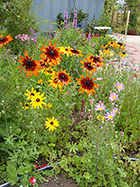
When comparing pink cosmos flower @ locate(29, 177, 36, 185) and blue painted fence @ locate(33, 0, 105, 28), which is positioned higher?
blue painted fence @ locate(33, 0, 105, 28)

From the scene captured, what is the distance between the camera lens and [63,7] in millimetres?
9438

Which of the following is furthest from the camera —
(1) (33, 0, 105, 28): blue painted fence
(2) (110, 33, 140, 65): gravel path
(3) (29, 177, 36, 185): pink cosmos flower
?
(1) (33, 0, 105, 28): blue painted fence

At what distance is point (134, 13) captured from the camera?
51.5ft

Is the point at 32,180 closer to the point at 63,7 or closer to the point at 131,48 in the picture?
the point at 131,48

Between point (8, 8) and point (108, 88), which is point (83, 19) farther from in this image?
point (108, 88)

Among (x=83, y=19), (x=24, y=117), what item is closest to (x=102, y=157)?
(x=24, y=117)

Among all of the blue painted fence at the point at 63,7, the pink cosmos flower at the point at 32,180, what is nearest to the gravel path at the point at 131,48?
the blue painted fence at the point at 63,7

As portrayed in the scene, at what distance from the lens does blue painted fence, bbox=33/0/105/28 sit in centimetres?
830

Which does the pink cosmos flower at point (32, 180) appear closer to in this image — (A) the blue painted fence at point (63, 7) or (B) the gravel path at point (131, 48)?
(B) the gravel path at point (131, 48)

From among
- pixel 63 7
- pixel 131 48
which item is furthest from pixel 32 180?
pixel 63 7

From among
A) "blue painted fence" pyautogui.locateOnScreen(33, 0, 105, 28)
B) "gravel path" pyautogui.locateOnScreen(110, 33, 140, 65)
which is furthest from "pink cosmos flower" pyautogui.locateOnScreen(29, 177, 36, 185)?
"blue painted fence" pyautogui.locateOnScreen(33, 0, 105, 28)

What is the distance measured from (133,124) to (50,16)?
25.7ft

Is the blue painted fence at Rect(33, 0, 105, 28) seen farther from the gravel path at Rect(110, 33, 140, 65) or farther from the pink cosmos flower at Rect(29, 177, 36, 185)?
the pink cosmos flower at Rect(29, 177, 36, 185)

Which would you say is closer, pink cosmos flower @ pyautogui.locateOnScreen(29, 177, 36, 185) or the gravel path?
pink cosmos flower @ pyautogui.locateOnScreen(29, 177, 36, 185)
